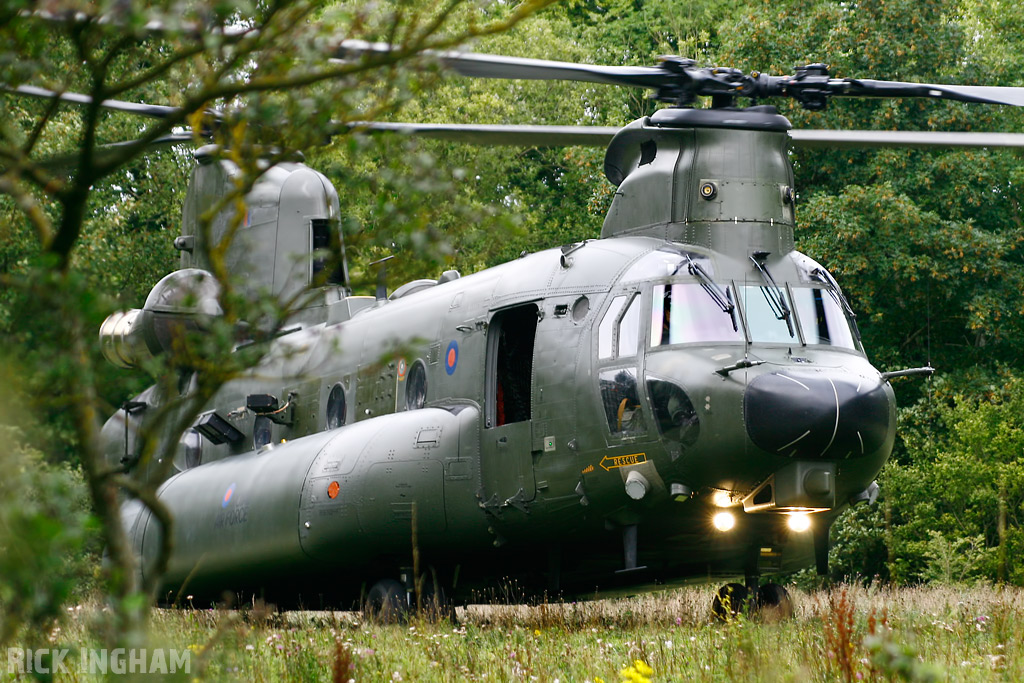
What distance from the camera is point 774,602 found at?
413 inches

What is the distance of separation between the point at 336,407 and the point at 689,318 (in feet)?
15.4

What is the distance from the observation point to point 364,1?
3.74 meters

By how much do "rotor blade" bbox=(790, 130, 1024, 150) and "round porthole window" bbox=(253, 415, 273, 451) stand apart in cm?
653

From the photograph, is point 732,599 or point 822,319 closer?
point 822,319

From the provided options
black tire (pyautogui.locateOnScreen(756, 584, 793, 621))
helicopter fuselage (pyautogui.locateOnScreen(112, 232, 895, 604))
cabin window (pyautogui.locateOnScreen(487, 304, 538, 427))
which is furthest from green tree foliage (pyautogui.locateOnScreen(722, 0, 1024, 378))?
helicopter fuselage (pyautogui.locateOnScreen(112, 232, 895, 604))

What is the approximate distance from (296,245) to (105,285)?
1131 cm

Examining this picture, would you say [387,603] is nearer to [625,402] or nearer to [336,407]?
[336,407]

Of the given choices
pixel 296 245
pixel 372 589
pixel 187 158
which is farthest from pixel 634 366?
pixel 187 158

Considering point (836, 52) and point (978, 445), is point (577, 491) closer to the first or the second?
point (978, 445)

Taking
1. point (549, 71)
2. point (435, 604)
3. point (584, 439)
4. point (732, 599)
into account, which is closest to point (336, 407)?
point (435, 604)

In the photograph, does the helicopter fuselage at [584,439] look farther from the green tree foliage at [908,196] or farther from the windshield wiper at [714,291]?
the green tree foliage at [908,196]

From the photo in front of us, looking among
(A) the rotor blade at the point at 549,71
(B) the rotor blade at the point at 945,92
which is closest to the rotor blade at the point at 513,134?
(A) the rotor blade at the point at 549,71

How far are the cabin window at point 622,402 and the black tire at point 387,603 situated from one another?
8.44 ft

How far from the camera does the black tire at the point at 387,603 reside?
10859mm
